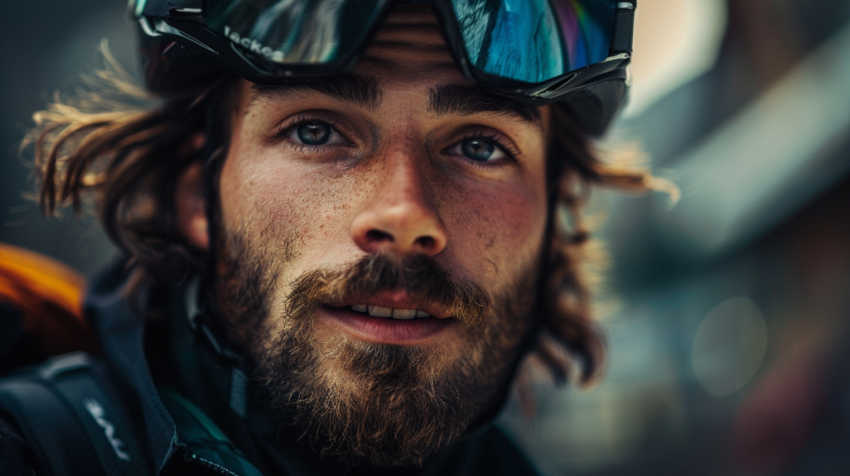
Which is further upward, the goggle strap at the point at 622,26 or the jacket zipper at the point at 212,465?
the goggle strap at the point at 622,26

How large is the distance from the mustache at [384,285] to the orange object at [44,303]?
2.48 feet

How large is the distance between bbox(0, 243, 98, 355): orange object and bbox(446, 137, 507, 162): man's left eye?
1.11 m

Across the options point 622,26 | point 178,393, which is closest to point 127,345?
point 178,393

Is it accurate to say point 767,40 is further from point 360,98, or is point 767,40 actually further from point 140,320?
point 140,320

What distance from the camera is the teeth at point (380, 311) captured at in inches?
47.6

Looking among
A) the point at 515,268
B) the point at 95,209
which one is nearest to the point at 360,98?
the point at 515,268

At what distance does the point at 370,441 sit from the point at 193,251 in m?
0.77

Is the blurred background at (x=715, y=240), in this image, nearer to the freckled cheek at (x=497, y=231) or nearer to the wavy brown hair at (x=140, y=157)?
the wavy brown hair at (x=140, y=157)

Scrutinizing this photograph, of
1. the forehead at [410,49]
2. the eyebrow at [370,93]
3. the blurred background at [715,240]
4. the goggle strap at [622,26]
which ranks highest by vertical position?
the goggle strap at [622,26]

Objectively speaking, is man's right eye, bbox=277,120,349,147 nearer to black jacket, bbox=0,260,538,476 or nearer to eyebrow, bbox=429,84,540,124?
eyebrow, bbox=429,84,540,124

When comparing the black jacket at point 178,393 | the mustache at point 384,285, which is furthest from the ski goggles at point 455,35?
the black jacket at point 178,393

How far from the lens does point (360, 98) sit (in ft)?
3.99

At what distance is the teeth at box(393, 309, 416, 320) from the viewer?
1.22 meters

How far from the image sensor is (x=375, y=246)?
1.17 meters
